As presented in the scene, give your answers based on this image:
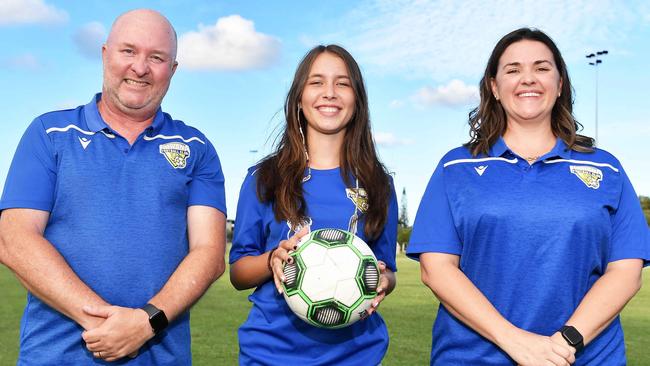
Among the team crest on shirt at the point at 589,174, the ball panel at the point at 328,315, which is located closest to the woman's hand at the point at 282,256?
the ball panel at the point at 328,315

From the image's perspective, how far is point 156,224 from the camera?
3691 mm

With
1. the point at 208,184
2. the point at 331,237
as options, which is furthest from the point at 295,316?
the point at 208,184

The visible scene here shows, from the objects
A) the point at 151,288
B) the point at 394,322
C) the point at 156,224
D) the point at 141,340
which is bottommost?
the point at 394,322

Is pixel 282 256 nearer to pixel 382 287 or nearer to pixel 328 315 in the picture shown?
pixel 328 315

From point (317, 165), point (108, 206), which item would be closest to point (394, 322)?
point (317, 165)

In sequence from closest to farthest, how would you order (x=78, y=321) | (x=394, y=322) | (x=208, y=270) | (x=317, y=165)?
1. (x=78, y=321)
2. (x=208, y=270)
3. (x=317, y=165)
4. (x=394, y=322)

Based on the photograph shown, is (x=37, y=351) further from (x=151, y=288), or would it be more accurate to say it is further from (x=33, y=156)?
(x=33, y=156)

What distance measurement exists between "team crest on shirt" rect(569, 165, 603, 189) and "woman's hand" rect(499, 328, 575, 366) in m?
0.90

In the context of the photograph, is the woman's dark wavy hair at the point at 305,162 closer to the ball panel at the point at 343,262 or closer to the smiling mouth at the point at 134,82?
the ball panel at the point at 343,262

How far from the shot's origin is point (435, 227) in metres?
3.72

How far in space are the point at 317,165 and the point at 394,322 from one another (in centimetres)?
792

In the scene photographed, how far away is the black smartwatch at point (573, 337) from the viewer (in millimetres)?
3445

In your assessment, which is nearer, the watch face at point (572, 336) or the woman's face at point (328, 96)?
the watch face at point (572, 336)

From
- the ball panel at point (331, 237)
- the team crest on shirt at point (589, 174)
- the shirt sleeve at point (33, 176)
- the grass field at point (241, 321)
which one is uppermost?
the shirt sleeve at point (33, 176)
